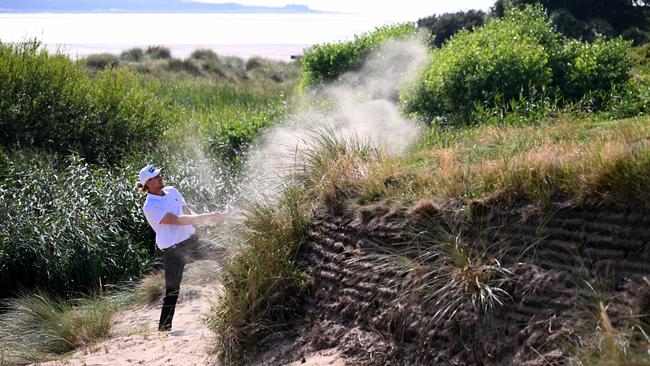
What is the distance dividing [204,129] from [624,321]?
13.7 meters

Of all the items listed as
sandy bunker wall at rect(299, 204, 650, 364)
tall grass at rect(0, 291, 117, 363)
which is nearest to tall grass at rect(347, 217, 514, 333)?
sandy bunker wall at rect(299, 204, 650, 364)

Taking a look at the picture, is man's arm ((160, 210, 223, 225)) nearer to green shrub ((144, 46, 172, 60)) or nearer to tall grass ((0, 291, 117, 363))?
tall grass ((0, 291, 117, 363))

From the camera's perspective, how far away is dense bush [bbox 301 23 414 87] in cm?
1903

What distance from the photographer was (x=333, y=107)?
1658 cm

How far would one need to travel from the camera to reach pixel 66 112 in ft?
63.7

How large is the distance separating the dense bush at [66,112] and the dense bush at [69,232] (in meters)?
2.47

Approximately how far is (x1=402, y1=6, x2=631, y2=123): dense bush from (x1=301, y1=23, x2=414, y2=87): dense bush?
4028mm

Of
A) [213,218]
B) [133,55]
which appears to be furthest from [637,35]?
[133,55]

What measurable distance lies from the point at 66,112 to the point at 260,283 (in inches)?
470

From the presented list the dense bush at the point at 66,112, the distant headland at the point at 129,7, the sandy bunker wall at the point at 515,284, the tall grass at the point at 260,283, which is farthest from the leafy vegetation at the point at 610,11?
the distant headland at the point at 129,7

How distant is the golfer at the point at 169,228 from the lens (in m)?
10.2

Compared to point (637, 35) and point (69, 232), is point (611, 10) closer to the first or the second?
point (637, 35)

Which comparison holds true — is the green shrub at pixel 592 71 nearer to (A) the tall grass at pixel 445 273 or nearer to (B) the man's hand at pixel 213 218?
(B) the man's hand at pixel 213 218

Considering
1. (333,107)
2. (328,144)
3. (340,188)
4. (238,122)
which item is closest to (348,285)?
(340,188)
